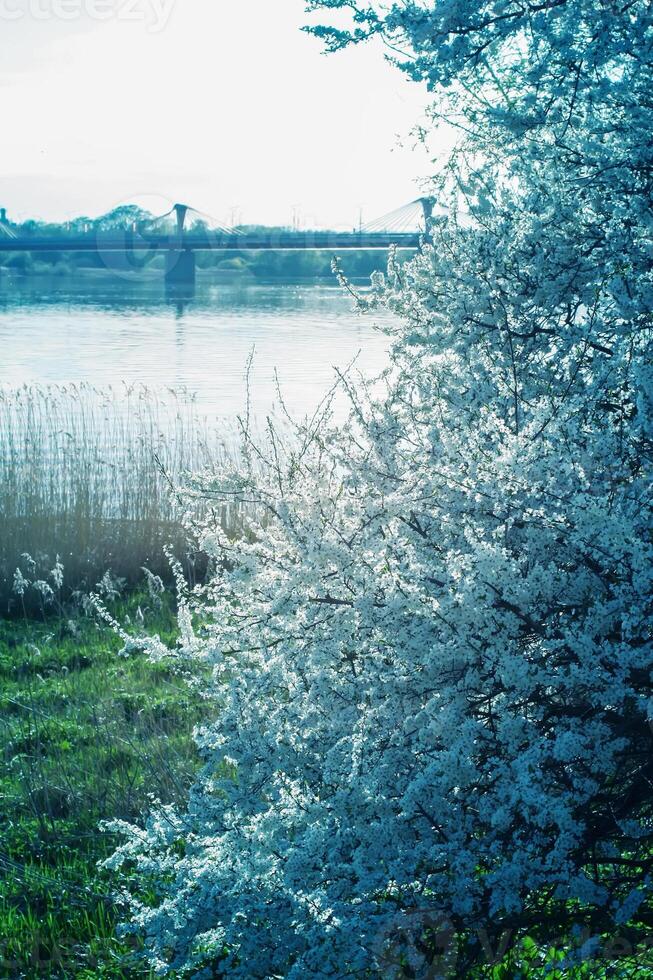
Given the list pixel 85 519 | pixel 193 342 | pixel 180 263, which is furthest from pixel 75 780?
pixel 180 263

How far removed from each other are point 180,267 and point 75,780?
50.3 meters

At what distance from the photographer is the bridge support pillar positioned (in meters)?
51.4

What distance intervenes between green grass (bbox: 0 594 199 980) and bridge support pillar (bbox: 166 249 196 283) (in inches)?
1835

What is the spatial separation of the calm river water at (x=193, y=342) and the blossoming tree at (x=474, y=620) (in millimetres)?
3893

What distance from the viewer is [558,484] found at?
2416 mm

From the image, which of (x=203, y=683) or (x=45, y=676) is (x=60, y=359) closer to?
(x=45, y=676)

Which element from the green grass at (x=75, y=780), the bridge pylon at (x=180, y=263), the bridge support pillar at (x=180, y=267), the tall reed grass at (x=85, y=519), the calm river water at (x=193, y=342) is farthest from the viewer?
the bridge support pillar at (x=180, y=267)

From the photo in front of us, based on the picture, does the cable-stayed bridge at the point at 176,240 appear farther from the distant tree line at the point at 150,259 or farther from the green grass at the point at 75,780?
the green grass at the point at 75,780

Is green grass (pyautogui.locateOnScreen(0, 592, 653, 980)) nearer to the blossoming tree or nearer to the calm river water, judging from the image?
the blossoming tree

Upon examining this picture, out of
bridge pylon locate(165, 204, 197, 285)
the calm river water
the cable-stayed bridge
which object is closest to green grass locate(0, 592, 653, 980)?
the calm river water

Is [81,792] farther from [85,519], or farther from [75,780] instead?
[85,519]

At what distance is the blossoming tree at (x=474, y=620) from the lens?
7.30 feet

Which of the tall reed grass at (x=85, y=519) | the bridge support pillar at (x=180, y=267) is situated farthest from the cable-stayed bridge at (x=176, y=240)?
the tall reed grass at (x=85, y=519)

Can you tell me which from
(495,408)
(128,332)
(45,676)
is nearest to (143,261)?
(128,332)
